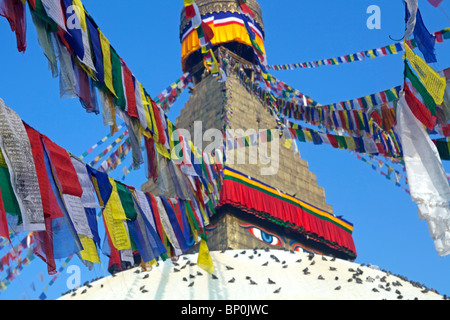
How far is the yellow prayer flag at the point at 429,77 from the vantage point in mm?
8547

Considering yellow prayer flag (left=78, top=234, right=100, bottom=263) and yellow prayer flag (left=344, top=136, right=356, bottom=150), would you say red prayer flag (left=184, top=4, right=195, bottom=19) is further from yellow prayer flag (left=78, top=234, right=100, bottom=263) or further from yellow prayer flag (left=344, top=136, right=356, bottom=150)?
yellow prayer flag (left=344, top=136, right=356, bottom=150)

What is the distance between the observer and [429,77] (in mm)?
8703

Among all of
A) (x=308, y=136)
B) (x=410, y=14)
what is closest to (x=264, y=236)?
(x=308, y=136)

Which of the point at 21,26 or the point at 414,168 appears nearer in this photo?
the point at 21,26

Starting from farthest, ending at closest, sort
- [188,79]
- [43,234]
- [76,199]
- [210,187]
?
[188,79]
[210,187]
[76,199]
[43,234]

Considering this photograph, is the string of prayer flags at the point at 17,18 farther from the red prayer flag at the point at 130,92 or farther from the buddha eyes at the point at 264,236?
the buddha eyes at the point at 264,236

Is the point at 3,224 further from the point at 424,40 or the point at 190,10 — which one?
the point at 424,40

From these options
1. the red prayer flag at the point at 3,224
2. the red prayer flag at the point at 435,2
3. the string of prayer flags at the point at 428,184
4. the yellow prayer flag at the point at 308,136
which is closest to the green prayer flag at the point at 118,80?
the red prayer flag at the point at 3,224

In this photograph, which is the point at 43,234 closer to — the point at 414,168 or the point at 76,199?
the point at 76,199

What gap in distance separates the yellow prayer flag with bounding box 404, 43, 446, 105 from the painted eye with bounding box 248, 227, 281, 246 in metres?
11.2

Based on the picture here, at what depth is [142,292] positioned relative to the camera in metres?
12.7

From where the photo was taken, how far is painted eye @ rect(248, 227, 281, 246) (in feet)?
63.9
